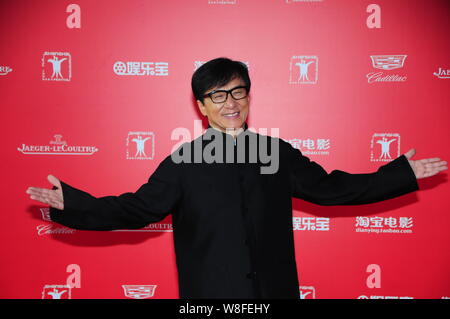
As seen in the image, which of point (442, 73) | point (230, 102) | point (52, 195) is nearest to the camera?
point (52, 195)

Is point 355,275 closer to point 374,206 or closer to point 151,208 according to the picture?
point 374,206

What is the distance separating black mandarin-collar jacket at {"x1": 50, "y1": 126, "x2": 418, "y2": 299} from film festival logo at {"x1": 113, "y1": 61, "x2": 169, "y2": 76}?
72 centimetres

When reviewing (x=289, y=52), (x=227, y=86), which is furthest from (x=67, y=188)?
(x=289, y=52)

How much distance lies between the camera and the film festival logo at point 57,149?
2184 mm

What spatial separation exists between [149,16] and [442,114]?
6.15ft

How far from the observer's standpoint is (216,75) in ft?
5.32

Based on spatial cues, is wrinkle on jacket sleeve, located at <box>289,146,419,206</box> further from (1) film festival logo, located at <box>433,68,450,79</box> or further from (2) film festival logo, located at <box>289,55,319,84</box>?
(1) film festival logo, located at <box>433,68,450,79</box>

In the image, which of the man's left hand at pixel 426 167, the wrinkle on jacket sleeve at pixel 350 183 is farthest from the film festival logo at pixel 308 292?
the man's left hand at pixel 426 167

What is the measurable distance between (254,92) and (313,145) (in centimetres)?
49

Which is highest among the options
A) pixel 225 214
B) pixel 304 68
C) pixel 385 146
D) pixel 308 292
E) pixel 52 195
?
pixel 304 68

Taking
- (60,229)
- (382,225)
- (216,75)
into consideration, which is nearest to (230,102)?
(216,75)

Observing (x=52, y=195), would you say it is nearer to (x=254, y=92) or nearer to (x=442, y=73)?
(x=254, y=92)

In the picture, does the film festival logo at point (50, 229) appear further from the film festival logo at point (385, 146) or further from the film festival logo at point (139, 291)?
the film festival logo at point (385, 146)

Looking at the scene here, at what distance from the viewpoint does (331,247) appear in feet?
7.30
